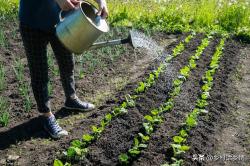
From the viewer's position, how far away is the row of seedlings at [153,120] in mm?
Answer: 3510

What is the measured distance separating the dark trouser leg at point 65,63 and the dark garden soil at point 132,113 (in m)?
0.28

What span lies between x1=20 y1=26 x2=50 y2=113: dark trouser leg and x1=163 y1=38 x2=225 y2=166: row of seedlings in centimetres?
123

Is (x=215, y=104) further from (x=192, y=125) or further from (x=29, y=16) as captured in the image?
(x=29, y=16)

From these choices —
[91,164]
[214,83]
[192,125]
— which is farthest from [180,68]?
[91,164]

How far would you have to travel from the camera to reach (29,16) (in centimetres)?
361

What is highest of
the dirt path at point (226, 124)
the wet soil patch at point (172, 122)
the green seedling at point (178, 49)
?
the green seedling at point (178, 49)

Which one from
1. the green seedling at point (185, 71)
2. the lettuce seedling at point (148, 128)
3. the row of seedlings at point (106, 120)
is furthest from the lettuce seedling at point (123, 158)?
the green seedling at point (185, 71)

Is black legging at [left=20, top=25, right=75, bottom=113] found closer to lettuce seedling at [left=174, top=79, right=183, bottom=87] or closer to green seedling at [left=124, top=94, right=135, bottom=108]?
green seedling at [left=124, top=94, right=135, bottom=108]

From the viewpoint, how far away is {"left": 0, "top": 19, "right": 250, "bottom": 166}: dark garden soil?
3.66 meters

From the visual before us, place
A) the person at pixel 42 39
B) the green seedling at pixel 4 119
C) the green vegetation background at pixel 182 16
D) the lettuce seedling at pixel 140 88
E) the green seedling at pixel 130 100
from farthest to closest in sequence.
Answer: the green vegetation background at pixel 182 16 → the lettuce seedling at pixel 140 88 → the green seedling at pixel 130 100 → the green seedling at pixel 4 119 → the person at pixel 42 39

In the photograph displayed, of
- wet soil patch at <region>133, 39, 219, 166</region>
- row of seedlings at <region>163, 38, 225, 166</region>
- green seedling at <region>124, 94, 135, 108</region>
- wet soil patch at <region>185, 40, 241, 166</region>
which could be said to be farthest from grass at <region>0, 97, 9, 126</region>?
wet soil patch at <region>185, 40, 241, 166</region>

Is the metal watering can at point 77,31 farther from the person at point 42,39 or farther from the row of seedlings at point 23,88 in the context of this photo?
the row of seedlings at point 23,88

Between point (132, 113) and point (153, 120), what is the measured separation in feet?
0.90

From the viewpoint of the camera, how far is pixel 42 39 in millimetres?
3746
